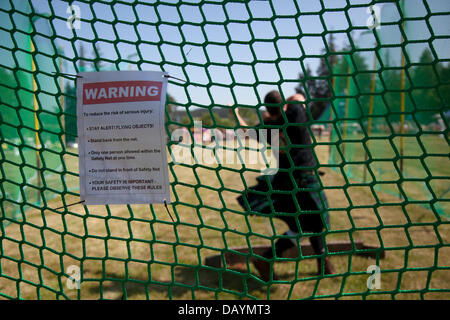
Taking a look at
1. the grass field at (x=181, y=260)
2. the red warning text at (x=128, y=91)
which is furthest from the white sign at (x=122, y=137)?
the grass field at (x=181, y=260)

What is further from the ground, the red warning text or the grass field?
the red warning text

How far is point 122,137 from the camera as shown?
1396mm

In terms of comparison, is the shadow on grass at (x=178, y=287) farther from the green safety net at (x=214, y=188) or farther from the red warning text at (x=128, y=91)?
the red warning text at (x=128, y=91)

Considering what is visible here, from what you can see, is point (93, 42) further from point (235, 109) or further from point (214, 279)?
point (214, 279)

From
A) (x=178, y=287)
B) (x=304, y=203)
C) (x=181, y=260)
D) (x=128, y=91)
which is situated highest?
(x=128, y=91)

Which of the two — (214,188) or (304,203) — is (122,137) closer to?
(214,188)

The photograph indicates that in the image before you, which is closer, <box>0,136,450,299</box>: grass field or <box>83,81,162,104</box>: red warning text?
<box>83,81,162,104</box>: red warning text

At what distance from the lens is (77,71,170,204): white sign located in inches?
54.1

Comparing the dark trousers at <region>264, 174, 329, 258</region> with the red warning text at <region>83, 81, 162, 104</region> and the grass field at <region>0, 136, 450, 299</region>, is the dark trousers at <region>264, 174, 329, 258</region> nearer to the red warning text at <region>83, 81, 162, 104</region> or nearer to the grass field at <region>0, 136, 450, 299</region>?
the grass field at <region>0, 136, 450, 299</region>

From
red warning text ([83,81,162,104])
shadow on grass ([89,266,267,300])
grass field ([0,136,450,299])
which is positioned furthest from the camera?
shadow on grass ([89,266,267,300])

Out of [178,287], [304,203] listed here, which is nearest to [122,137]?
[304,203]

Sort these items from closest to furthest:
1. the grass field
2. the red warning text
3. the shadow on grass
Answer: the red warning text, the grass field, the shadow on grass

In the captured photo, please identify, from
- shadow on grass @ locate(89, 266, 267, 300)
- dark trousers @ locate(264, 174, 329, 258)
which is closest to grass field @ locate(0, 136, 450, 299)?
shadow on grass @ locate(89, 266, 267, 300)
